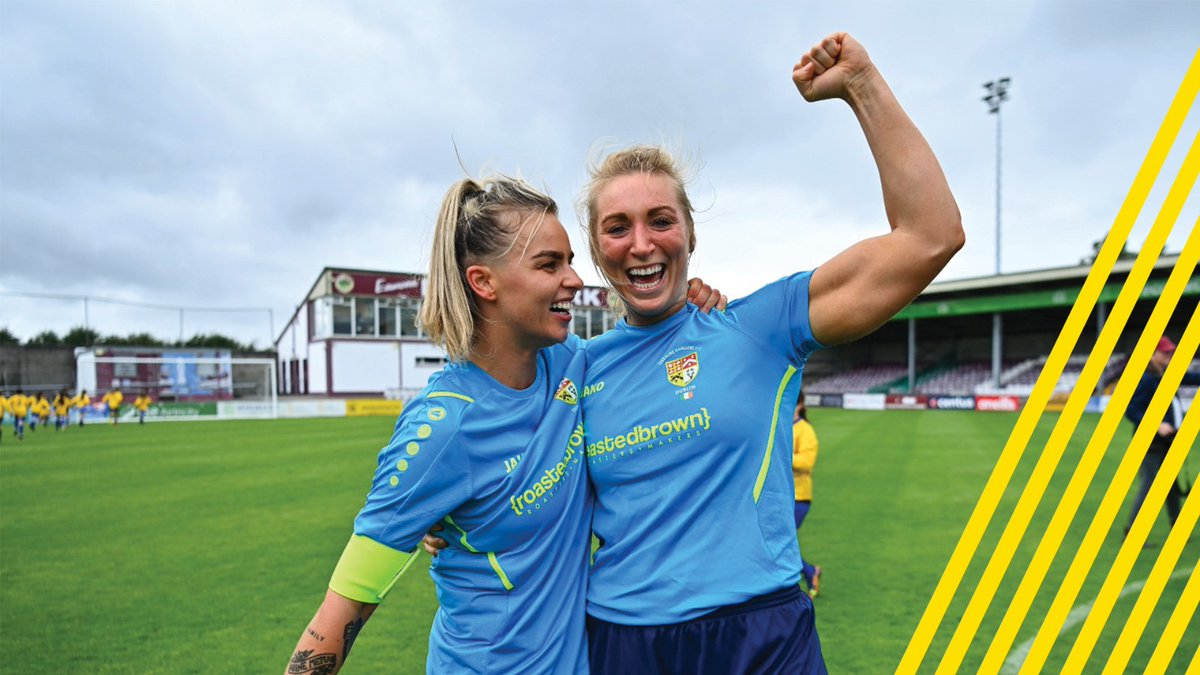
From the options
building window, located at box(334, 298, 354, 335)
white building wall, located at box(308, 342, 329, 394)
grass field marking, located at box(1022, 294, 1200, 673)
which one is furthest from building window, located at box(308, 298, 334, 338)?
grass field marking, located at box(1022, 294, 1200, 673)

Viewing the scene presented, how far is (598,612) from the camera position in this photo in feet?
6.91

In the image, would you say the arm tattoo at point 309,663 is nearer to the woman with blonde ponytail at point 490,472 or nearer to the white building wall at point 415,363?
the woman with blonde ponytail at point 490,472

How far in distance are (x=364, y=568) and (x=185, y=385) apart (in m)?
45.8

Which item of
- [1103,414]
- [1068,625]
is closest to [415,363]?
[1068,625]

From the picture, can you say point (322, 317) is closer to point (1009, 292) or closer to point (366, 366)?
point (366, 366)

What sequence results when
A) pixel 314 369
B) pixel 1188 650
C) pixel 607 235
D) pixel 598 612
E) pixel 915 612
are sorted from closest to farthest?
pixel 598 612 < pixel 607 235 < pixel 1188 650 < pixel 915 612 < pixel 314 369

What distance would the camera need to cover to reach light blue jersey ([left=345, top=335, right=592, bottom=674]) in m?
1.98

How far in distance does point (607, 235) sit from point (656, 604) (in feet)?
3.49

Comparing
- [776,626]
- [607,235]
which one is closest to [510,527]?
[776,626]

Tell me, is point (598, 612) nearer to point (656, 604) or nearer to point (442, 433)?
point (656, 604)

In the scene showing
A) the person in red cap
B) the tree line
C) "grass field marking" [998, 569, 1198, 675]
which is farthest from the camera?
the tree line

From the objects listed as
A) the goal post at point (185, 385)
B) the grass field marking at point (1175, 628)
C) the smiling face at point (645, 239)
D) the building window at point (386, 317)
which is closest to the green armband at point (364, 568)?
the smiling face at point (645, 239)

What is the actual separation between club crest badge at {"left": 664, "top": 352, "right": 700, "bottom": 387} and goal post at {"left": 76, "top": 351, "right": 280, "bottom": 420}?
35.5 meters

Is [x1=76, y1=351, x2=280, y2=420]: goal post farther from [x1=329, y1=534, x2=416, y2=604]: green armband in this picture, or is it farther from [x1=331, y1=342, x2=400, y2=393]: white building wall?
[x1=329, y1=534, x2=416, y2=604]: green armband
